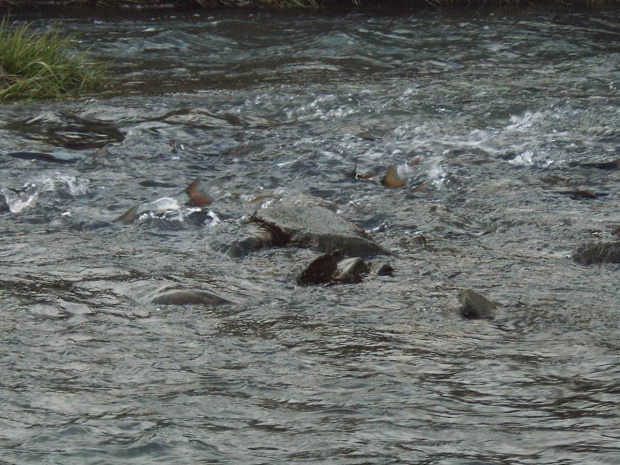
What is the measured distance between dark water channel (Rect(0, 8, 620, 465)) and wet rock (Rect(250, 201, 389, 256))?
0.09 metres

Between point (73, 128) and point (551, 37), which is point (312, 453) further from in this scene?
point (551, 37)

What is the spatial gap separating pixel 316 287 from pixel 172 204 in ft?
5.04

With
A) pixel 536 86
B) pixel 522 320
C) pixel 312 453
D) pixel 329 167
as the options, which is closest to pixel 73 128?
pixel 329 167

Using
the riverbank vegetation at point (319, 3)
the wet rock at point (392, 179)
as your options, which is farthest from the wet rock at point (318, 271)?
the riverbank vegetation at point (319, 3)

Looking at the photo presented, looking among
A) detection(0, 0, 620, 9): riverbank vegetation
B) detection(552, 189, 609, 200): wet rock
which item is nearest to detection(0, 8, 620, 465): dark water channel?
detection(552, 189, 609, 200): wet rock

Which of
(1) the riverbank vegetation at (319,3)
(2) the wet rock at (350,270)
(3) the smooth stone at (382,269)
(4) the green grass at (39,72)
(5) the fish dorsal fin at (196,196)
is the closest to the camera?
(2) the wet rock at (350,270)

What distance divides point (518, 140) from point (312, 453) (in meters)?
4.51

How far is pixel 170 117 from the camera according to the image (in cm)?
732

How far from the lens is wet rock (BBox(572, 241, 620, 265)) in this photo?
166 inches

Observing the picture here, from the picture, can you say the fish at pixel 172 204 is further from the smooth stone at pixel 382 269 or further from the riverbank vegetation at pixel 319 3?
the riverbank vegetation at pixel 319 3

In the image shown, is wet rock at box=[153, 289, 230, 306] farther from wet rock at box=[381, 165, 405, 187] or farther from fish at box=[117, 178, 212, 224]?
wet rock at box=[381, 165, 405, 187]

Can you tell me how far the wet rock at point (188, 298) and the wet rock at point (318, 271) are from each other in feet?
1.23

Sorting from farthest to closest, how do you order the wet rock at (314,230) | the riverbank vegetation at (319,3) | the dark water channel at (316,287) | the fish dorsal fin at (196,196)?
the riverbank vegetation at (319,3)
the fish dorsal fin at (196,196)
the wet rock at (314,230)
the dark water channel at (316,287)

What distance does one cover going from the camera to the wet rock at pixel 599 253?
4215 mm
